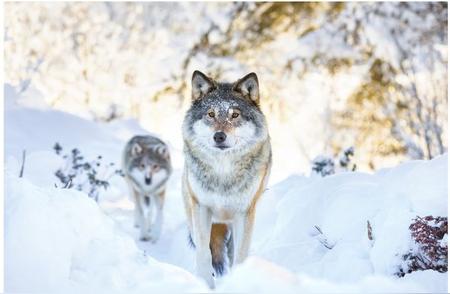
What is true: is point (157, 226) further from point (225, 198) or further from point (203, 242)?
point (225, 198)

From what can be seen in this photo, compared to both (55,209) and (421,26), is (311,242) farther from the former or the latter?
(421,26)

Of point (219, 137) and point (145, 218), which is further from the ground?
point (219, 137)

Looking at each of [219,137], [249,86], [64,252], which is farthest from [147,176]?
[64,252]

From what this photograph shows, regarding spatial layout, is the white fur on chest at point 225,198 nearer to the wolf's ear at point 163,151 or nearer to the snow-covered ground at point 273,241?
the snow-covered ground at point 273,241

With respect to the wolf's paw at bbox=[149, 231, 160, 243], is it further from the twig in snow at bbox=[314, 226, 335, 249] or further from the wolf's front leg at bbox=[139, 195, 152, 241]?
the twig in snow at bbox=[314, 226, 335, 249]

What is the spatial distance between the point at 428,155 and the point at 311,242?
7122 millimetres

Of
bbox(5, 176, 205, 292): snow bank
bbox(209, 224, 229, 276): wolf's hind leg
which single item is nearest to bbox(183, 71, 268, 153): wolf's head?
bbox(209, 224, 229, 276): wolf's hind leg

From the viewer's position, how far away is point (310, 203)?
652 centimetres

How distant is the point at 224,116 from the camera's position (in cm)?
504

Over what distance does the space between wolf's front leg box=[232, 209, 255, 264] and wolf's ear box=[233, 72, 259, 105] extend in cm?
100

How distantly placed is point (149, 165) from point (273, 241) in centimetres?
408

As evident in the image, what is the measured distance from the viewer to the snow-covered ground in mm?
3334

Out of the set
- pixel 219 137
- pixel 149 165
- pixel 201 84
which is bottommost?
pixel 149 165

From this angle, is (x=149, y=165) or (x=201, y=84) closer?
(x=201, y=84)
